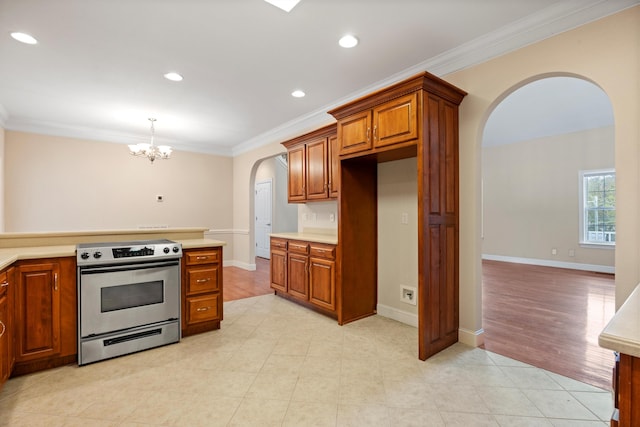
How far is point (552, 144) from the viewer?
6836mm

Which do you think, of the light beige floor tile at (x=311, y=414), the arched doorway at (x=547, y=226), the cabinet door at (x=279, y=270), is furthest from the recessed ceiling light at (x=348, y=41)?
the light beige floor tile at (x=311, y=414)

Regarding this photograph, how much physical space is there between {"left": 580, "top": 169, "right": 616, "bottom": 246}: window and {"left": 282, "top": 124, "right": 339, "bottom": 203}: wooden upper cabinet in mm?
5943

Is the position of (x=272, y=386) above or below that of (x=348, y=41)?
below

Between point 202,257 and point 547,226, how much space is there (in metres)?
7.41

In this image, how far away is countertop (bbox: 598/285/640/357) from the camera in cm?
80

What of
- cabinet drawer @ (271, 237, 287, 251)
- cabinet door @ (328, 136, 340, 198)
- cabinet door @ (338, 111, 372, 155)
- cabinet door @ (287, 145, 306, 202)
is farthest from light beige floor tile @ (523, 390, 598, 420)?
cabinet door @ (287, 145, 306, 202)

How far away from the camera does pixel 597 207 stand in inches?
250

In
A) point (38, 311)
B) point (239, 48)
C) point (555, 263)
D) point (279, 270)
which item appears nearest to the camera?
point (38, 311)

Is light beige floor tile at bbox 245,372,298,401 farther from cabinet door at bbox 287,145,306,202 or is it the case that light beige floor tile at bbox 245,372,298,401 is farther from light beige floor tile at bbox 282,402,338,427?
cabinet door at bbox 287,145,306,202

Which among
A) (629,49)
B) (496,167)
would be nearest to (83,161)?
(629,49)

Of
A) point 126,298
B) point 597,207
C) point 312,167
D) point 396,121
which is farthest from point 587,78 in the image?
→ point 597,207

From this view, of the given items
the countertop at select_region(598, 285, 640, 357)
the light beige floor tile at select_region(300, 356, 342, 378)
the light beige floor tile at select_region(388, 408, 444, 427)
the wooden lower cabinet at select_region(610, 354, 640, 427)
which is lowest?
the light beige floor tile at select_region(388, 408, 444, 427)

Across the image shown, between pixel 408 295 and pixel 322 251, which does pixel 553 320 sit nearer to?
pixel 408 295

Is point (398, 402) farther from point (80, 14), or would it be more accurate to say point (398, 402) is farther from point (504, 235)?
point (504, 235)
